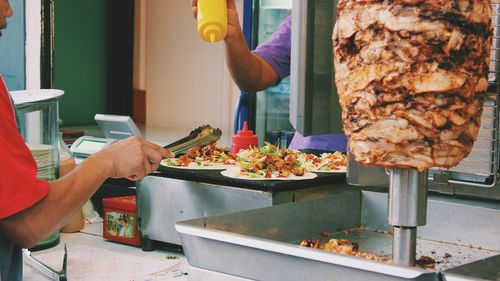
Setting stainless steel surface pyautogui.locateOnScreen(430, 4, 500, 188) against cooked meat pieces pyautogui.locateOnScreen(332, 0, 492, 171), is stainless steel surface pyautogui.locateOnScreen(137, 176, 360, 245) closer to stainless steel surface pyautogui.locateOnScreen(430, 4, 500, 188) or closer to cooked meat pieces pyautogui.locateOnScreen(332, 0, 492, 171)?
stainless steel surface pyautogui.locateOnScreen(430, 4, 500, 188)

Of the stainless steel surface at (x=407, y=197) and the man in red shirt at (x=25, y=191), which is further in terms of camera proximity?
the man in red shirt at (x=25, y=191)

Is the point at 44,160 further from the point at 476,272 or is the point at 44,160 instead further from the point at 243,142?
the point at 476,272

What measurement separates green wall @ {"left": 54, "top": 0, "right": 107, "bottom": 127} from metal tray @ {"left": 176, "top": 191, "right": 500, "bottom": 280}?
4397mm

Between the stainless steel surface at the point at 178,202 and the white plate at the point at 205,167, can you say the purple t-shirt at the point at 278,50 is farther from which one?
the stainless steel surface at the point at 178,202

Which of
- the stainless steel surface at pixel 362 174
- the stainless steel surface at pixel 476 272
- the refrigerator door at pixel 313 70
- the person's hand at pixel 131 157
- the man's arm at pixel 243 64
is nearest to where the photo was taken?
the stainless steel surface at pixel 476 272

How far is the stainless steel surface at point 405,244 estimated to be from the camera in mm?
1050

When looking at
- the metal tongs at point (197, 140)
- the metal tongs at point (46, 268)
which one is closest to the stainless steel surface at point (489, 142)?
the metal tongs at point (46, 268)

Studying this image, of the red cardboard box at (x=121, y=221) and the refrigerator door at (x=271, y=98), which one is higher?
the refrigerator door at (x=271, y=98)

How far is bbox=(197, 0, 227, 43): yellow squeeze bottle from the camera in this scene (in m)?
1.49

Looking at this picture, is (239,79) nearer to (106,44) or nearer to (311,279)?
(311,279)

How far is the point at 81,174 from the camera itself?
1557 millimetres

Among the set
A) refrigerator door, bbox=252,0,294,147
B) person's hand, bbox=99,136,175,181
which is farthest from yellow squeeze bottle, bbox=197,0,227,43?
refrigerator door, bbox=252,0,294,147

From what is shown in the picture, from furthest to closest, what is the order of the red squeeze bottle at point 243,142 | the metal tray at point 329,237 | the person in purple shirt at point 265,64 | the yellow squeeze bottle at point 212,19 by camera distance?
the red squeeze bottle at point 243,142 < the person in purple shirt at point 265,64 < the yellow squeeze bottle at point 212,19 < the metal tray at point 329,237

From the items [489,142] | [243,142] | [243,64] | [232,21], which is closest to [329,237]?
[489,142]
